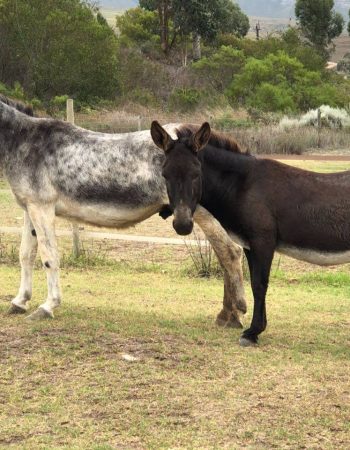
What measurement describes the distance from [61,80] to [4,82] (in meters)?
3.60

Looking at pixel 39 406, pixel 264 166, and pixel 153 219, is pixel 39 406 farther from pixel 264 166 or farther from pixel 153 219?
pixel 153 219

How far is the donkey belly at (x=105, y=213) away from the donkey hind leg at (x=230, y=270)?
0.60 m

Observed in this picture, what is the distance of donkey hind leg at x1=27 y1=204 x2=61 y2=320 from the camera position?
→ 848 centimetres

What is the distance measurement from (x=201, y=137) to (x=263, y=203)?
83cm

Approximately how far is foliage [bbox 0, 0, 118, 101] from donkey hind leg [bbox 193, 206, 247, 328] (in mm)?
32724

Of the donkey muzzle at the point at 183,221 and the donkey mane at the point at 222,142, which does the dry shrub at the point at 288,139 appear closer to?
the donkey mane at the point at 222,142

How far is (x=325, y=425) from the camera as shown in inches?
225

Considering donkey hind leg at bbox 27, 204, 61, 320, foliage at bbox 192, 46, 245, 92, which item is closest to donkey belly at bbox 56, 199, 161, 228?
donkey hind leg at bbox 27, 204, 61, 320

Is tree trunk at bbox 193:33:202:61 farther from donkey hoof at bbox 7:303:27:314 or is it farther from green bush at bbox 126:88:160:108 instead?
donkey hoof at bbox 7:303:27:314

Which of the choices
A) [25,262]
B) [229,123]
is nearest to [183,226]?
[25,262]

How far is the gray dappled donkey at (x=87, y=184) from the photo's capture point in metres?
8.27

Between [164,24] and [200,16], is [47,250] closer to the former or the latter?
[200,16]

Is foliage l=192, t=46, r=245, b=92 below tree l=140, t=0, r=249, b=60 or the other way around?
below

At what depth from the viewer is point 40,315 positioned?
8453mm
